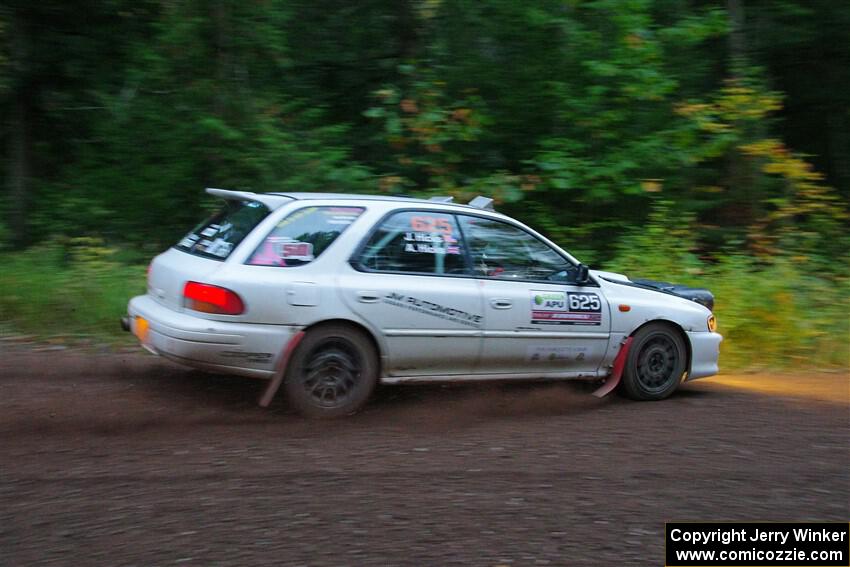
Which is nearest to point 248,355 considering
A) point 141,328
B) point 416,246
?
point 141,328

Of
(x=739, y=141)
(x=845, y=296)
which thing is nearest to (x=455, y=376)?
(x=845, y=296)

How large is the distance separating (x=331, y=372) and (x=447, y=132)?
6.53m

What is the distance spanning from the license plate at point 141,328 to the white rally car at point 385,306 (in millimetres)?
15

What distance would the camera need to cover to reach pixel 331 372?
631 cm

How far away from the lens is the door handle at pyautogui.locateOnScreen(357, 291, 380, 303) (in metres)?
6.31

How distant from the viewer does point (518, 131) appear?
494 inches

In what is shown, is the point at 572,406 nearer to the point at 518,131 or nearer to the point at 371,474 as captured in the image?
the point at 371,474

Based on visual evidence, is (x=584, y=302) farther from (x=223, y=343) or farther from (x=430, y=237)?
(x=223, y=343)

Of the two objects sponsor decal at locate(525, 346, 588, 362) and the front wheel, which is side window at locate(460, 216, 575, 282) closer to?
sponsor decal at locate(525, 346, 588, 362)

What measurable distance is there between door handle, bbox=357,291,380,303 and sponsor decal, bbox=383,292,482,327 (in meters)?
0.08

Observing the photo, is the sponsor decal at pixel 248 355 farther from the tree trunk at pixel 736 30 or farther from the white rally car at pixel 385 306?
the tree trunk at pixel 736 30

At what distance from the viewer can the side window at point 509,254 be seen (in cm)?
690

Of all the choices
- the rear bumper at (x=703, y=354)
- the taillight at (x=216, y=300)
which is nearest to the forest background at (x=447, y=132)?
the rear bumper at (x=703, y=354)

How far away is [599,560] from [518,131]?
9115mm
